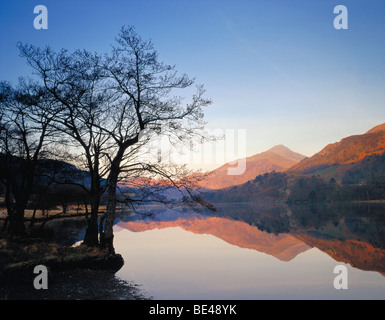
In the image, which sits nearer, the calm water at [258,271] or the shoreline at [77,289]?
the shoreline at [77,289]

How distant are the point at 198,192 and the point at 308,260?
41.1 ft

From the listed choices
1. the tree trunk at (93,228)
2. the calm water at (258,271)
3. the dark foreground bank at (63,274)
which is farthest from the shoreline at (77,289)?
the tree trunk at (93,228)

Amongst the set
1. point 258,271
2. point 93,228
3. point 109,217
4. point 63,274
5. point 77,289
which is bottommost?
point 258,271

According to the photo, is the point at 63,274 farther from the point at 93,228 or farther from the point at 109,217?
the point at 93,228

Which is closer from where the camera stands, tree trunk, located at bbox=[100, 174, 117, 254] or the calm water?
the calm water

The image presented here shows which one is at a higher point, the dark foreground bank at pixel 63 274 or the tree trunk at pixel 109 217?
the tree trunk at pixel 109 217

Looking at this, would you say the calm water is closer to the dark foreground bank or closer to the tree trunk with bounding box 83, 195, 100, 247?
the dark foreground bank

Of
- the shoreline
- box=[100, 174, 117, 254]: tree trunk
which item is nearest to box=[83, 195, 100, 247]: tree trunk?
box=[100, 174, 117, 254]: tree trunk

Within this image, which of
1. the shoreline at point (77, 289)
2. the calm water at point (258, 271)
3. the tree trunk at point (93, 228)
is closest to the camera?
the shoreline at point (77, 289)

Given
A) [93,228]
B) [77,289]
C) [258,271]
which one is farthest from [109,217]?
[258,271]

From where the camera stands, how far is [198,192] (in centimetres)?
1855

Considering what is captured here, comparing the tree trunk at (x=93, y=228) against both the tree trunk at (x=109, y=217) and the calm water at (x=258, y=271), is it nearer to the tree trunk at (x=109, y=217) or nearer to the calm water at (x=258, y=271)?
the tree trunk at (x=109, y=217)

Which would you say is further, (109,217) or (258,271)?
(258,271)
